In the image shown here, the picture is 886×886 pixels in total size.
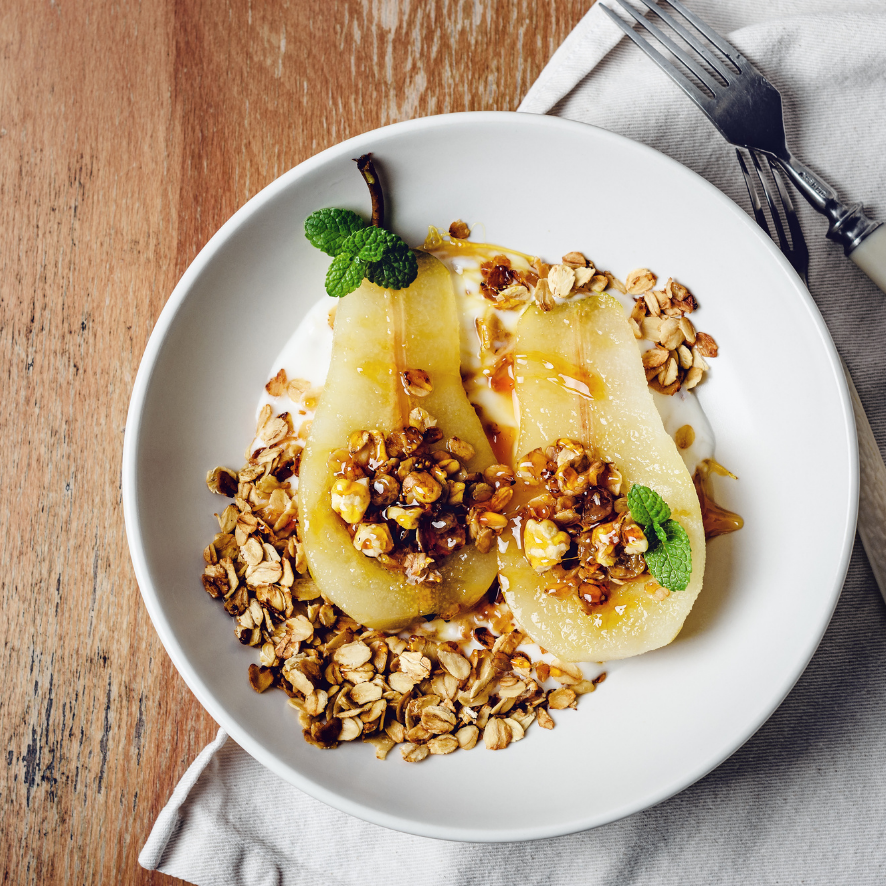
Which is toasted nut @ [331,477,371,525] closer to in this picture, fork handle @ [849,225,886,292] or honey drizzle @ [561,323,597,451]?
honey drizzle @ [561,323,597,451]

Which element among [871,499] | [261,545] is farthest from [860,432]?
[261,545]

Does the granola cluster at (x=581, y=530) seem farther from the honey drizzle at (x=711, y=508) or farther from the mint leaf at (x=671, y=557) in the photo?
the honey drizzle at (x=711, y=508)

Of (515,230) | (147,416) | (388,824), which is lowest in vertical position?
(388,824)

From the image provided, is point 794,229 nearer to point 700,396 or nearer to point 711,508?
point 700,396

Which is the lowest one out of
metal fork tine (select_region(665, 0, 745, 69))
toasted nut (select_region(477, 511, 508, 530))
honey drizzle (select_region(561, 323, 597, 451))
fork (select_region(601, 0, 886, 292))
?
toasted nut (select_region(477, 511, 508, 530))

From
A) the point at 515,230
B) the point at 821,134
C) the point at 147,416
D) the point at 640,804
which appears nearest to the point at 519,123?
the point at 515,230

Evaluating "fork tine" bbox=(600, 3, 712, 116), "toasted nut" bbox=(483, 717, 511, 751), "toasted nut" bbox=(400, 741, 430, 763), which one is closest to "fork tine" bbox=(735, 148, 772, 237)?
"fork tine" bbox=(600, 3, 712, 116)

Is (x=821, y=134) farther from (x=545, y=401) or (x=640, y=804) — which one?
(x=640, y=804)
